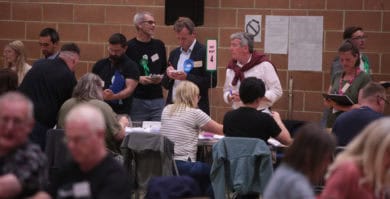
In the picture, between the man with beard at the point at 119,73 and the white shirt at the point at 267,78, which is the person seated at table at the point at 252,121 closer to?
the white shirt at the point at 267,78

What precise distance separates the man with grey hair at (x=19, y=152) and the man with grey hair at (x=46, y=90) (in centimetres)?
310

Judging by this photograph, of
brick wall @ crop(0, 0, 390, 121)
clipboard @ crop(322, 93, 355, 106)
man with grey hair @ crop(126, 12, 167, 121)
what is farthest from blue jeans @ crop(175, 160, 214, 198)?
brick wall @ crop(0, 0, 390, 121)

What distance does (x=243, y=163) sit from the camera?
631 centimetres

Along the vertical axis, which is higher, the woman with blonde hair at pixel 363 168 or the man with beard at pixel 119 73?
the man with beard at pixel 119 73

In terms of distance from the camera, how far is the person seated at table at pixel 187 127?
22.2 ft

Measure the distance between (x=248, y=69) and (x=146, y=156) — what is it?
1340 millimetres

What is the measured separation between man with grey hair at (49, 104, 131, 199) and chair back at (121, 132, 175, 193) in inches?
113

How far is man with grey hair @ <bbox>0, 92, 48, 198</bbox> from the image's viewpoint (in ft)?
11.9

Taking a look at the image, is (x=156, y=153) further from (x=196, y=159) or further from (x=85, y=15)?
(x=85, y=15)

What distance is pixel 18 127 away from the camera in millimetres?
3658

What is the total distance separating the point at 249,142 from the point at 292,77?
3.36 meters

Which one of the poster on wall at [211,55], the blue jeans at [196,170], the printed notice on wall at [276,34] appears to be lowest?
the blue jeans at [196,170]

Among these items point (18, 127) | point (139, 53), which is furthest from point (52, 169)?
point (18, 127)

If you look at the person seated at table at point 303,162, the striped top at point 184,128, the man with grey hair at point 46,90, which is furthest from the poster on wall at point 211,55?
the person seated at table at point 303,162
